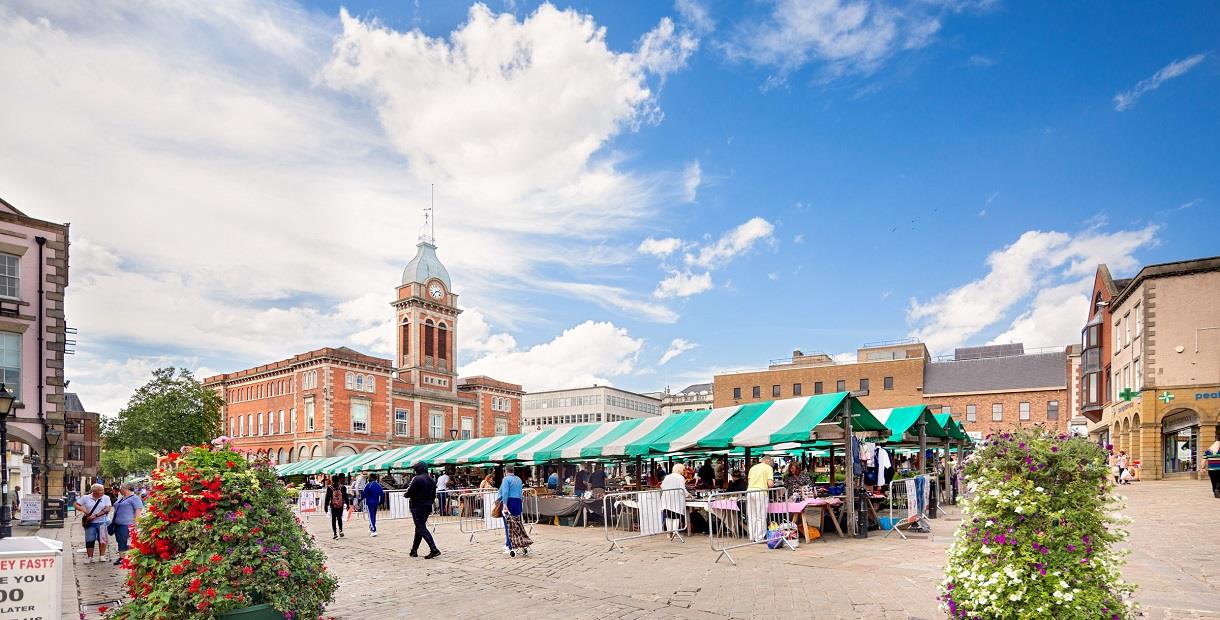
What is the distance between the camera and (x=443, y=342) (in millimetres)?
76375

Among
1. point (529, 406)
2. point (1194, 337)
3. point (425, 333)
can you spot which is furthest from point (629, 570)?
point (529, 406)

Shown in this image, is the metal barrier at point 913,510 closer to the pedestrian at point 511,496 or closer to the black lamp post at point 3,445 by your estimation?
the pedestrian at point 511,496

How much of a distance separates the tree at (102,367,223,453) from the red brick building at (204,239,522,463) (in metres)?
15.2

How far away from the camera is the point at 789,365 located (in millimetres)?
76688

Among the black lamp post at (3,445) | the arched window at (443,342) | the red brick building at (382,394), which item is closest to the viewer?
the black lamp post at (3,445)

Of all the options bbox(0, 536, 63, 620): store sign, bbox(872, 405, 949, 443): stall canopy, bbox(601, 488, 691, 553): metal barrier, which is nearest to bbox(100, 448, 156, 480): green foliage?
bbox(601, 488, 691, 553): metal barrier

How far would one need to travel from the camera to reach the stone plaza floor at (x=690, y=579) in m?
8.22

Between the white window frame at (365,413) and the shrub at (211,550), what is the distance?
2455 inches

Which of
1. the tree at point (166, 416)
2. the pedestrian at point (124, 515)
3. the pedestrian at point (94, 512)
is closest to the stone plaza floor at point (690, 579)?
the pedestrian at point (124, 515)

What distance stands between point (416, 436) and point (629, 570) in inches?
2489

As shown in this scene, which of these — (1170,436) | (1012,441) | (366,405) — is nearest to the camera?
(1012,441)

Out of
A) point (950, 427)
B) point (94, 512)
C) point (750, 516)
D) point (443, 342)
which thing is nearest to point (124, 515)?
point (94, 512)

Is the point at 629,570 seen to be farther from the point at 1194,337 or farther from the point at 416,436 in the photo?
the point at 416,436

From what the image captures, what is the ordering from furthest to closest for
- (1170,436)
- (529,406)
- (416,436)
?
(529,406) < (416,436) < (1170,436)
